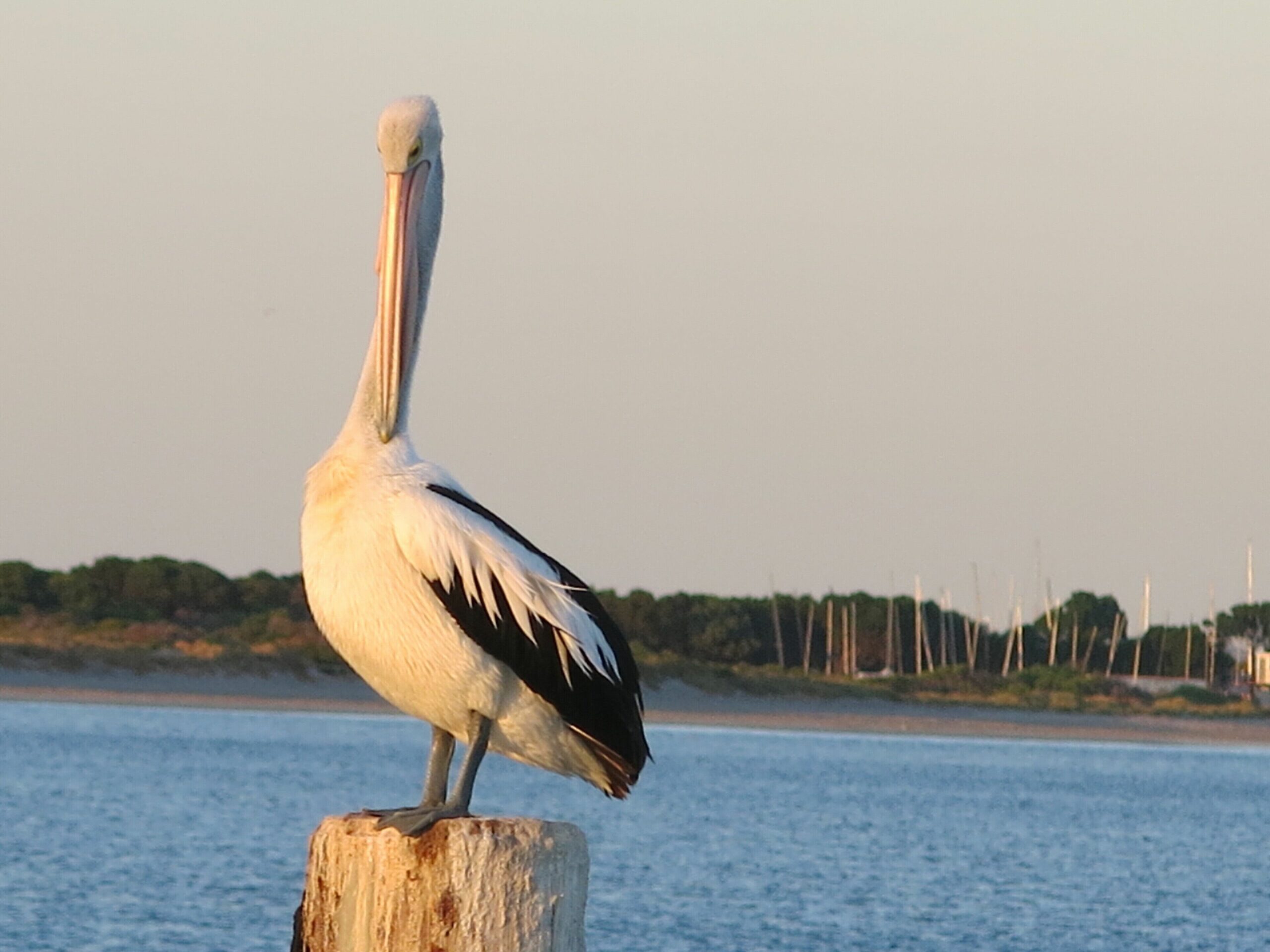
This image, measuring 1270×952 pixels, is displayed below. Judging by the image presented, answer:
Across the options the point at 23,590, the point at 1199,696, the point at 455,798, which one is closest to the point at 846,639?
the point at 1199,696

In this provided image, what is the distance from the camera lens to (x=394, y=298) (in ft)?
12.2

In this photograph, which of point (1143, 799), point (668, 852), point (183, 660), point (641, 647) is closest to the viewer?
point (668, 852)

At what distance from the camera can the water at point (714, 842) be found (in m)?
16.6

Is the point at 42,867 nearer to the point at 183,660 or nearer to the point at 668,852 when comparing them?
the point at 668,852

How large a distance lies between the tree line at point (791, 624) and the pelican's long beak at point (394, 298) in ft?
131

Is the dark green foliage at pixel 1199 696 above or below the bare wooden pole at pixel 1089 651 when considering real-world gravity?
below

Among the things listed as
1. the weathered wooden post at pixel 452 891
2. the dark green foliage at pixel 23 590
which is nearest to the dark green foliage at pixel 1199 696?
the dark green foliage at pixel 23 590

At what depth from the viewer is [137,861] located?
19.7m

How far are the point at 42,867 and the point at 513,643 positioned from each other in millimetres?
15830

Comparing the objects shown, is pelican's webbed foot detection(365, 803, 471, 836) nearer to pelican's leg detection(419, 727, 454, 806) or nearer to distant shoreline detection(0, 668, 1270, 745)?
pelican's leg detection(419, 727, 454, 806)

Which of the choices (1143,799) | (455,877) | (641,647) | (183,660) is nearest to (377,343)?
(455,877)

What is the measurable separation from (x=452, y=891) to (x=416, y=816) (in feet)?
0.84

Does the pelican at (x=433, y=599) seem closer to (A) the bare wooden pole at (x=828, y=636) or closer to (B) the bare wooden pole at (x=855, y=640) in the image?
(A) the bare wooden pole at (x=828, y=636)

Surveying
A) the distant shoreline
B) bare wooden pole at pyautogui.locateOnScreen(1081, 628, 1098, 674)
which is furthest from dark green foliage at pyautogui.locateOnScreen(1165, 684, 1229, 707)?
bare wooden pole at pyautogui.locateOnScreen(1081, 628, 1098, 674)
